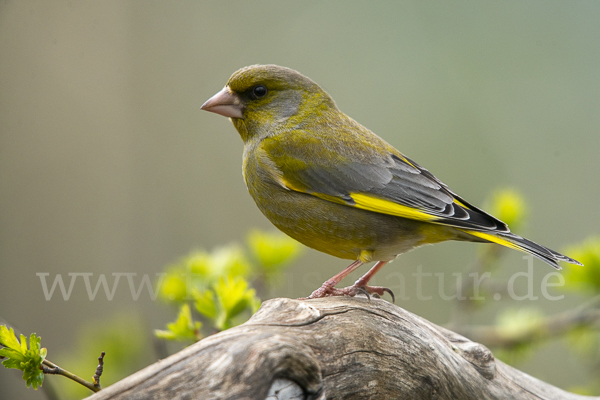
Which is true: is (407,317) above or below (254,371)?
above

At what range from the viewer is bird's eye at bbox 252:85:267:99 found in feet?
12.0

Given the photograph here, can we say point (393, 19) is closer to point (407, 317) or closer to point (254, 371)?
point (407, 317)

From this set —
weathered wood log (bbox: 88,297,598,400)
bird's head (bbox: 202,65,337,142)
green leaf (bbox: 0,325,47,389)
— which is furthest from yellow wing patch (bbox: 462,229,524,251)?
green leaf (bbox: 0,325,47,389)

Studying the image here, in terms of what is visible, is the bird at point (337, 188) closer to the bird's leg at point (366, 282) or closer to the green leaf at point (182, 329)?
the bird's leg at point (366, 282)

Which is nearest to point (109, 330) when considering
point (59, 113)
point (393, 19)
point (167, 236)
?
point (167, 236)

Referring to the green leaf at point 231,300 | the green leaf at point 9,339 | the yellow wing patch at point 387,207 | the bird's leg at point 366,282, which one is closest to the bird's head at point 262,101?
the yellow wing patch at point 387,207

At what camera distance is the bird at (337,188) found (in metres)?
3.13

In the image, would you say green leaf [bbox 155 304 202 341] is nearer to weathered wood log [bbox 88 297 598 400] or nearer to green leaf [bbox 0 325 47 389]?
weathered wood log [bbox 88 297 598 400]

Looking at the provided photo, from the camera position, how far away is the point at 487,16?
692cm

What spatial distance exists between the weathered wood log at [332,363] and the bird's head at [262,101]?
1.32 metres

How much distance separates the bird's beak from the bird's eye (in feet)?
0.35

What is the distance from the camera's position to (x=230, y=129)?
22.7 ft

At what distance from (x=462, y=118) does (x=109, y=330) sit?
15.1 feet

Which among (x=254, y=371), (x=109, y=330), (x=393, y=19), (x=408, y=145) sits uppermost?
(x=393, y=19)
